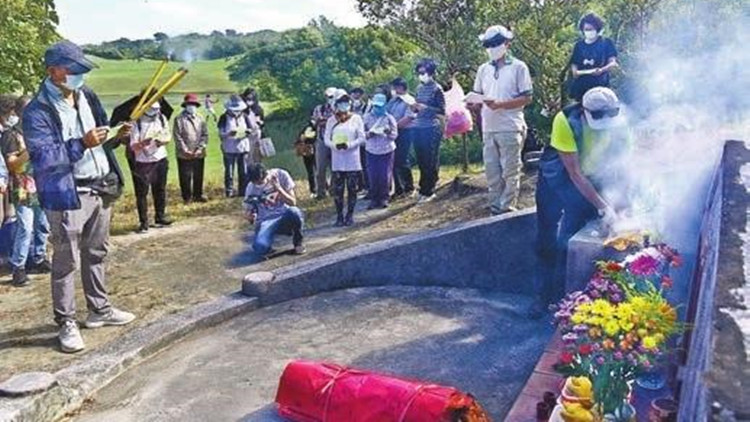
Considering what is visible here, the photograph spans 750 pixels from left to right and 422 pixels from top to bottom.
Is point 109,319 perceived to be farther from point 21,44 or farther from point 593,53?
point 593,53

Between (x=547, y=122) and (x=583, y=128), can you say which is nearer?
(x=583, y=128)

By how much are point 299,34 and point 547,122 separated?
47.2 feet

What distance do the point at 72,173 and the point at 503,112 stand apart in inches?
183

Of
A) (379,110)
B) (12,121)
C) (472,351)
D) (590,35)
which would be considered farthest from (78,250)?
(590,35)

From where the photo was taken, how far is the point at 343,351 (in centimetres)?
573

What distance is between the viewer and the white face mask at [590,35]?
25.0 ft

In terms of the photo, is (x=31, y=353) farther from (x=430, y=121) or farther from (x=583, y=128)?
(x=430, y=121)

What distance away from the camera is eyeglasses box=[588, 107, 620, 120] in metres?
5.21

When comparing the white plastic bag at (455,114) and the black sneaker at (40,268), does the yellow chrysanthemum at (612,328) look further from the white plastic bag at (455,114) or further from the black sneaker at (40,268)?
the white plastic bag at (455,114)

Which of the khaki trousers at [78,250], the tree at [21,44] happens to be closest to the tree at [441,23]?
the tree at [21,44]

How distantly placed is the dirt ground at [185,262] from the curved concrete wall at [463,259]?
1415 millimetres

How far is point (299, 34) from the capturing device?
25469 mm

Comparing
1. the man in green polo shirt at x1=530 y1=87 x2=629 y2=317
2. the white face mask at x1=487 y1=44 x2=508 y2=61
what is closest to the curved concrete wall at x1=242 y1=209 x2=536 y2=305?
the man in green polo shirt at x1=530 y1=87 x2=629 y2=317

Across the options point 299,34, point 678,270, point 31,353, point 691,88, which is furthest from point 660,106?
point 299,34
